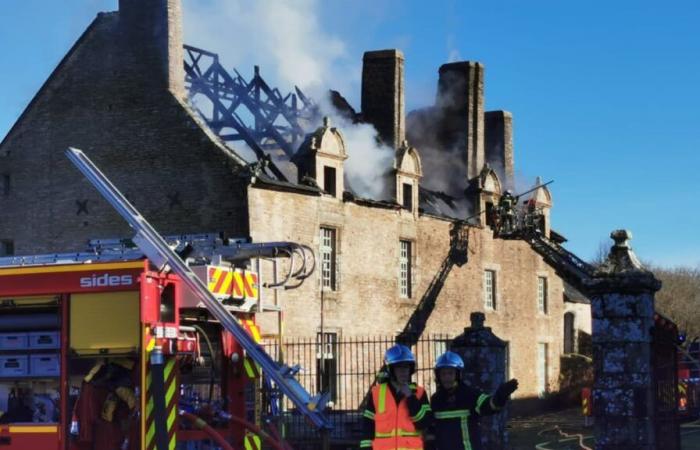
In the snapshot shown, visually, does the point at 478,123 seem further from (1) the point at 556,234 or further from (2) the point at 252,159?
(2) the point at 252,159

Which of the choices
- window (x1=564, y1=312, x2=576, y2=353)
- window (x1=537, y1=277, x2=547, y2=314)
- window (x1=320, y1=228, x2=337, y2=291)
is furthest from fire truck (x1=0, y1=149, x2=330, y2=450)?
window (x1=564, y1=312, x2=576, y2=353)

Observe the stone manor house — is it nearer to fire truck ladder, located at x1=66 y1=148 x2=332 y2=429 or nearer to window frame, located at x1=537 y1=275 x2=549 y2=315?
window frame, located at x1=537 y1=275 x2=549 y2=315

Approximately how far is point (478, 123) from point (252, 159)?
1180 cm

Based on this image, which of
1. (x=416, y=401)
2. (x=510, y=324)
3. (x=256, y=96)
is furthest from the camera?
(x=510, y=324)

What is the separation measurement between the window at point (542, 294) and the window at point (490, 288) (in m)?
3.61

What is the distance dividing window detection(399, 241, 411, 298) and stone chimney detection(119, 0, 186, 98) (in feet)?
27.3

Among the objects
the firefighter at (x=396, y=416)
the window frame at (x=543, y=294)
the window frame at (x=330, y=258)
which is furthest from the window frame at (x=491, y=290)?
the firefighter at (x=396, y=416)

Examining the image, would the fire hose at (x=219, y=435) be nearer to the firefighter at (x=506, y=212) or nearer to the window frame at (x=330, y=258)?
the window frame at (x=330, y=258)

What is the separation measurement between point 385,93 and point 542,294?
10664 mm

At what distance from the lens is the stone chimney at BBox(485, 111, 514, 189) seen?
43531 millimetres

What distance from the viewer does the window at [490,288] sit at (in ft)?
127

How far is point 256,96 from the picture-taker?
34594mm

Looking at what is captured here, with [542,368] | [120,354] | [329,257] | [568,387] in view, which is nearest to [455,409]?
[120,354]

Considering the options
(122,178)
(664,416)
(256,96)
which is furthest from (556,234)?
(664,416)
